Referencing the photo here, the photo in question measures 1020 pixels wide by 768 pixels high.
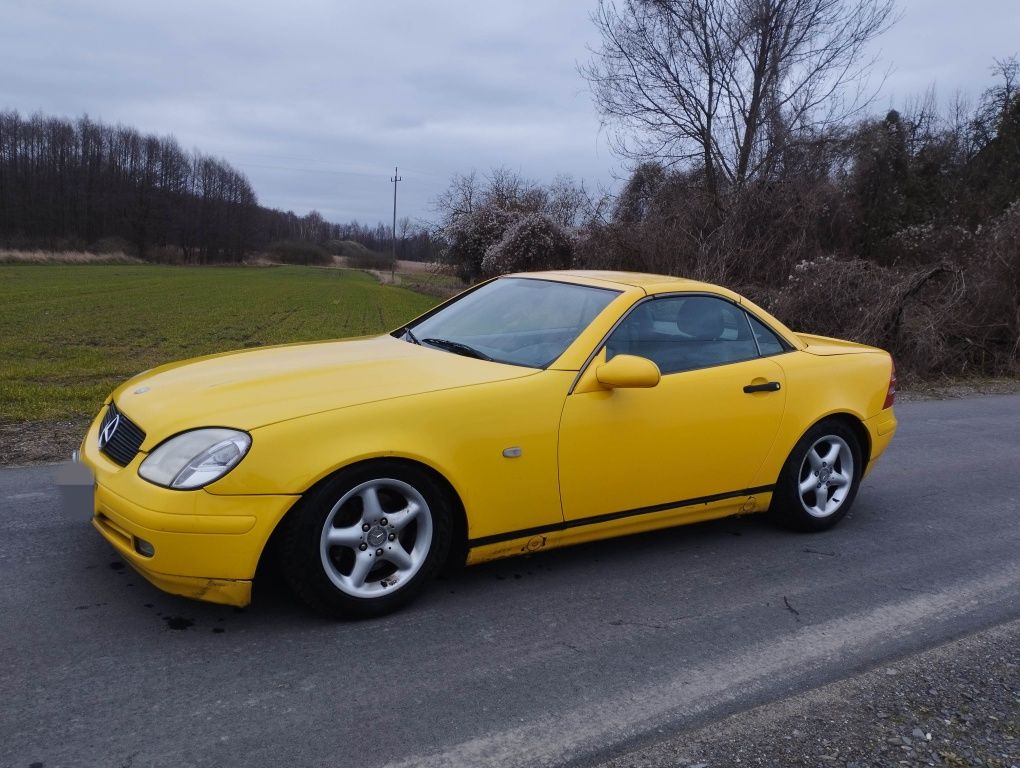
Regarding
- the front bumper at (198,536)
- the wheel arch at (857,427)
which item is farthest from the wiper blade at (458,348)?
the wheel arch at (857,427)

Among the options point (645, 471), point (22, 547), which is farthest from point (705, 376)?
point (22, 547)

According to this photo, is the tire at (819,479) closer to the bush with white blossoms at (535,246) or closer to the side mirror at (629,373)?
the side mirror at (629,373)

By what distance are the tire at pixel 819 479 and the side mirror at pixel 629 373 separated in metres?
Answer: 1.37

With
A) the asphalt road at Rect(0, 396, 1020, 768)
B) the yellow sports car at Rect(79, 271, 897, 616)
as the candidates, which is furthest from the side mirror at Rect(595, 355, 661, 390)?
the asphalt road at Rect(0, 396, 1020, 768)

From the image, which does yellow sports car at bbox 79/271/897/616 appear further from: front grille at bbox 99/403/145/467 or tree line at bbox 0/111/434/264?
tree line at bbox 0/111/434/264

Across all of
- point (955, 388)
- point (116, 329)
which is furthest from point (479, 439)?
point (116, 329)

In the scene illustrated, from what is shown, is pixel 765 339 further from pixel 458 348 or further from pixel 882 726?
pixel 882 726

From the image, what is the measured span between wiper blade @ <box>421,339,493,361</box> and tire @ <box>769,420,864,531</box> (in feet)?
6.14

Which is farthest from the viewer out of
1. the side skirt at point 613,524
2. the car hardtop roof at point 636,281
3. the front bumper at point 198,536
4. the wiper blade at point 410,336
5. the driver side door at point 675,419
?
the wiper blade at point 410,336

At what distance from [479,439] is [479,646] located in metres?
0.85

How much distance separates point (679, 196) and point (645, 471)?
605 inches

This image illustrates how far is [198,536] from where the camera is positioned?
10.1ft

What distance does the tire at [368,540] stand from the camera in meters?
3.24

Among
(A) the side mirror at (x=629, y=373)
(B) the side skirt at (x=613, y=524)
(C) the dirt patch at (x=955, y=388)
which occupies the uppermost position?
(A) the side mirror at (x=629, y=373)
